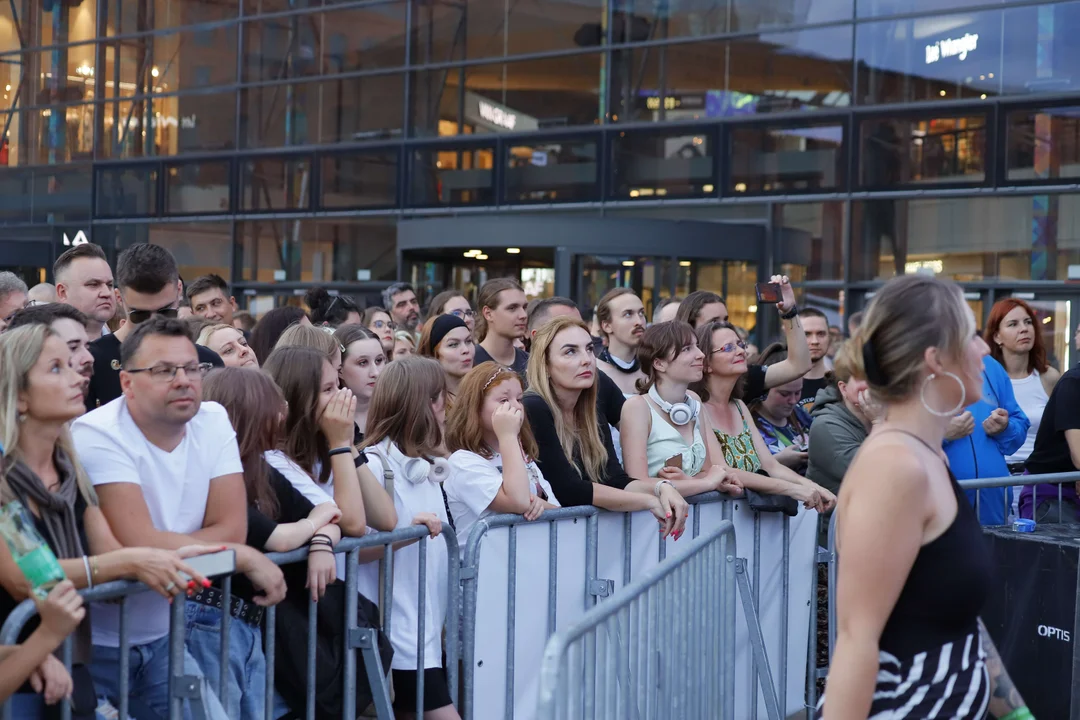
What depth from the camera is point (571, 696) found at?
312 centimetres

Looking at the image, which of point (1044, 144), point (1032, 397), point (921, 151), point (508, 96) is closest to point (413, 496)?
point (1032, 397)

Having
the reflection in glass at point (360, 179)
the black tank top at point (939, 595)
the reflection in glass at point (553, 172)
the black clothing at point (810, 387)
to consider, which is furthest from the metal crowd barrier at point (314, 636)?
the reflection in glass at point (360, 179)

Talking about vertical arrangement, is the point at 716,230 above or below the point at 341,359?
above

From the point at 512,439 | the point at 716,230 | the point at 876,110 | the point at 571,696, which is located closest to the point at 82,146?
the point at 716,230

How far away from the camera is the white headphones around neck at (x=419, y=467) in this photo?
16.8ft

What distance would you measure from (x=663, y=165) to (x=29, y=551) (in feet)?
51.5

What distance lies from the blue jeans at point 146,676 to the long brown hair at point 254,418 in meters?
0.66

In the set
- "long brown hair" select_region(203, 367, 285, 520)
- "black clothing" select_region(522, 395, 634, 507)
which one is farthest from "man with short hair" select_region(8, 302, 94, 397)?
"black clothing" select_region(522, 395, 634, 507)

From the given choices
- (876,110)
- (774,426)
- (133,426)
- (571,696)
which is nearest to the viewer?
(571,696)

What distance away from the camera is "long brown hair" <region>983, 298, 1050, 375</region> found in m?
8.55

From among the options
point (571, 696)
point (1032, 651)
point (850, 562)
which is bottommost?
point (1032, 651)

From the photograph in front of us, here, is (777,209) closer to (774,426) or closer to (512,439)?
(774,426)

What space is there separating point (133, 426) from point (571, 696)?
1.70 m

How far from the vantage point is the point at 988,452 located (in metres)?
7.06
